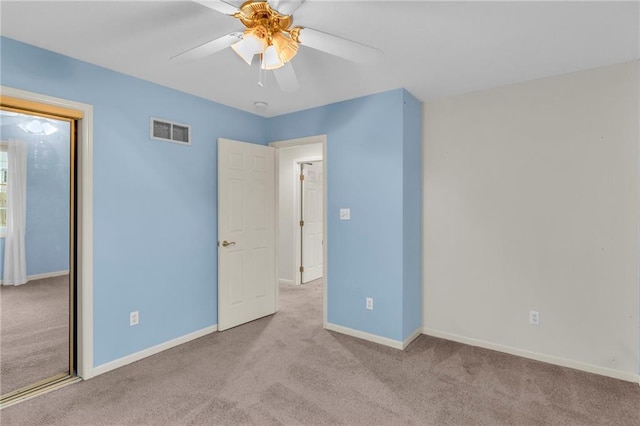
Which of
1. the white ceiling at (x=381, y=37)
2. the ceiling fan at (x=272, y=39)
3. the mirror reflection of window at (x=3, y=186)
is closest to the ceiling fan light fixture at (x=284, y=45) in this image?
the ceiling fan at (x=272, y=39)

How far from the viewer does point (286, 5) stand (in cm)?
156

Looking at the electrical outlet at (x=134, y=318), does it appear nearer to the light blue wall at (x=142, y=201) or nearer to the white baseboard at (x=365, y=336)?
the light blue wall at (x=142, y=201)

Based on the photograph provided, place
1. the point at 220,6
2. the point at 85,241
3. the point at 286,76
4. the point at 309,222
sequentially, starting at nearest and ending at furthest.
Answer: the point at 220,6 → the point at 286,76 → the point at 85,241 → the point at 309,222

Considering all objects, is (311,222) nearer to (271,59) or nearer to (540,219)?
(540,219)

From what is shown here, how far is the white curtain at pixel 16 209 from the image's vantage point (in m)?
2.76

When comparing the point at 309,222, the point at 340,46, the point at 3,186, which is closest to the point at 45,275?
the point at 3,186

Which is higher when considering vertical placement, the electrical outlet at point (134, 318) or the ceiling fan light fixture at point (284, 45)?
the ceiling fan light fixture at point (284, 45)

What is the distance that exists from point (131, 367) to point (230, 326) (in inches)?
40.5

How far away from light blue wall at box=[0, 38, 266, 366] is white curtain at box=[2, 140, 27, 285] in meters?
0.73

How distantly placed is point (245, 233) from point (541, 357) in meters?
3.01

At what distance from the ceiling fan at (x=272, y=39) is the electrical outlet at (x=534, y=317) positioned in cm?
252

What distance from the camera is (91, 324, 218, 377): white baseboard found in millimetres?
2653

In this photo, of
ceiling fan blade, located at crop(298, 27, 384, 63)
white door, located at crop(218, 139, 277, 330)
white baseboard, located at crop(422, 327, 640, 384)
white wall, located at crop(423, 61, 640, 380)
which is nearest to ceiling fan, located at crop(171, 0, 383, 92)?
ceiling fan blade, located at crop(298, 27, 384, 63)

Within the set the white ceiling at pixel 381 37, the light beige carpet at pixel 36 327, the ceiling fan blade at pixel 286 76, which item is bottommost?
the light beige carpet at pixel 36 327
